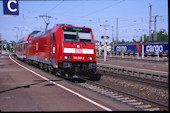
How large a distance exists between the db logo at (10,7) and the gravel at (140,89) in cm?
739

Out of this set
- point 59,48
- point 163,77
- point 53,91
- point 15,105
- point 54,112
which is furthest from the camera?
point 163,77

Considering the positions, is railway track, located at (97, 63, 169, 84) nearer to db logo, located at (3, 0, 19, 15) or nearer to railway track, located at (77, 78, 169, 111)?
railway track, located at (77, 78, 169, 111)

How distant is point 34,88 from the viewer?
10.5 meters

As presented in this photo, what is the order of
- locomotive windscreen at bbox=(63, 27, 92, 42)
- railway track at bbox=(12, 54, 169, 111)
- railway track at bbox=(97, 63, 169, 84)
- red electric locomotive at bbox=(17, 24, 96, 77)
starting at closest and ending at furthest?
railway track at bbox=(12, 54, 169, 111), red electric locomotive at bbox=(17, 24, 96, 77), locomotive windscreen at bbox=(63, 27, 92, 42), railway track at bbox=(97, 63, 169, 84)

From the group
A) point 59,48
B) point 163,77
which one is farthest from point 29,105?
point 163,77

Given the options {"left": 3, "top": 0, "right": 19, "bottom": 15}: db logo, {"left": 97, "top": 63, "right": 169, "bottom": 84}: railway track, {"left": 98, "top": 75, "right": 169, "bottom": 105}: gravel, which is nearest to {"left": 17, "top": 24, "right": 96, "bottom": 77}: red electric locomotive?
{"left": 98, "top": 75, "right": 169, "bottom": 105}: gravel

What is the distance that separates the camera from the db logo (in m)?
13.1

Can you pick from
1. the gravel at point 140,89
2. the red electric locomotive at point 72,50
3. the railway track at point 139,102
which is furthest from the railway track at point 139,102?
the red electric locomotive at point 72,50

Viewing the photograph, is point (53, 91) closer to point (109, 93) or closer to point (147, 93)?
point (109, 93)

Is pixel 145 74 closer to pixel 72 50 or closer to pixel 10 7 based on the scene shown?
pixel 72 50

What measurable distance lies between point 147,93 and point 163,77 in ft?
13.5

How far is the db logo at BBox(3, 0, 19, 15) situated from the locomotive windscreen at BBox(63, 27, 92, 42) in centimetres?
343

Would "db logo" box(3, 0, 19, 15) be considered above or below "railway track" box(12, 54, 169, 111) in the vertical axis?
above

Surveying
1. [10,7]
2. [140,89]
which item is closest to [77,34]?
[10,7]
